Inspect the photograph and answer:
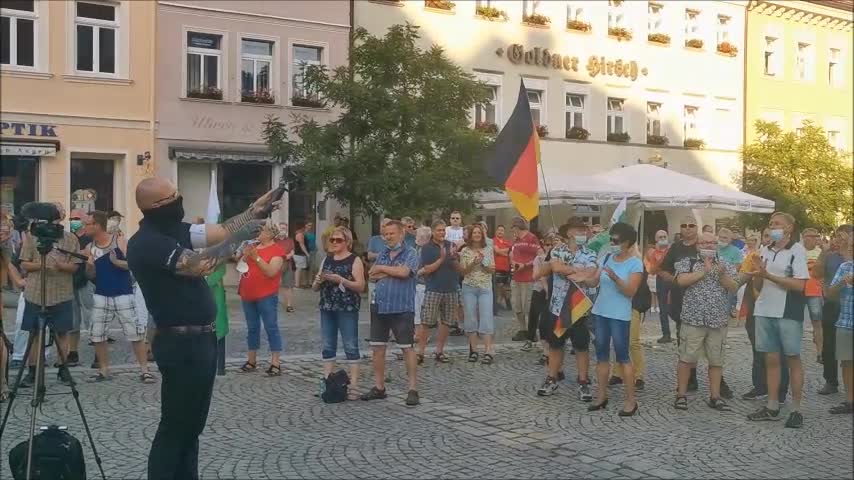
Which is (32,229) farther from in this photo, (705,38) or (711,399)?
(705,38)

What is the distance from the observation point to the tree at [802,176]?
28906 millimetres

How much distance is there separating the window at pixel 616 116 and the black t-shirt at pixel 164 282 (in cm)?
2807

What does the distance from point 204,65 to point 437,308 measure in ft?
47.4

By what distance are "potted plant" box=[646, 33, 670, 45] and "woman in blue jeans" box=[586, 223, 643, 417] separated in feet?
82.1

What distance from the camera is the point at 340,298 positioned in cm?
929

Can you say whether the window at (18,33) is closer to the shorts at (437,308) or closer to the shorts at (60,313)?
the shorts at (60,313)

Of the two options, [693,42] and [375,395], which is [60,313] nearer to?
[375,395]

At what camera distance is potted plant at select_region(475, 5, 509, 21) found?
2795 centimetres

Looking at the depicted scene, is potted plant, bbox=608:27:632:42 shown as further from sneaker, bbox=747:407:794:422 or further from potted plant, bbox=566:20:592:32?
sneaker, bbox=747:407:794:422

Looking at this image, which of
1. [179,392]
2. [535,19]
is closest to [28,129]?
[535,19]

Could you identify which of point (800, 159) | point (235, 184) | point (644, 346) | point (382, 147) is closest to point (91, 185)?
point (235, 184)

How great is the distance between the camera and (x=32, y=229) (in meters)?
5.88

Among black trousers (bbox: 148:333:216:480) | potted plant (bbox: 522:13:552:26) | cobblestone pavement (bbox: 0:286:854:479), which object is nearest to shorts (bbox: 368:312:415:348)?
cobblestone pavement (bbox: 0:286:854:479)

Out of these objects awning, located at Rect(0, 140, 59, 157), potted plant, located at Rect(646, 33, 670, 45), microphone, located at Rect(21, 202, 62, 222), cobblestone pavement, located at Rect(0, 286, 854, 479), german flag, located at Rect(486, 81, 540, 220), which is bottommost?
cobblestone pavement, located at Rect(0, 286, 854, 479)
